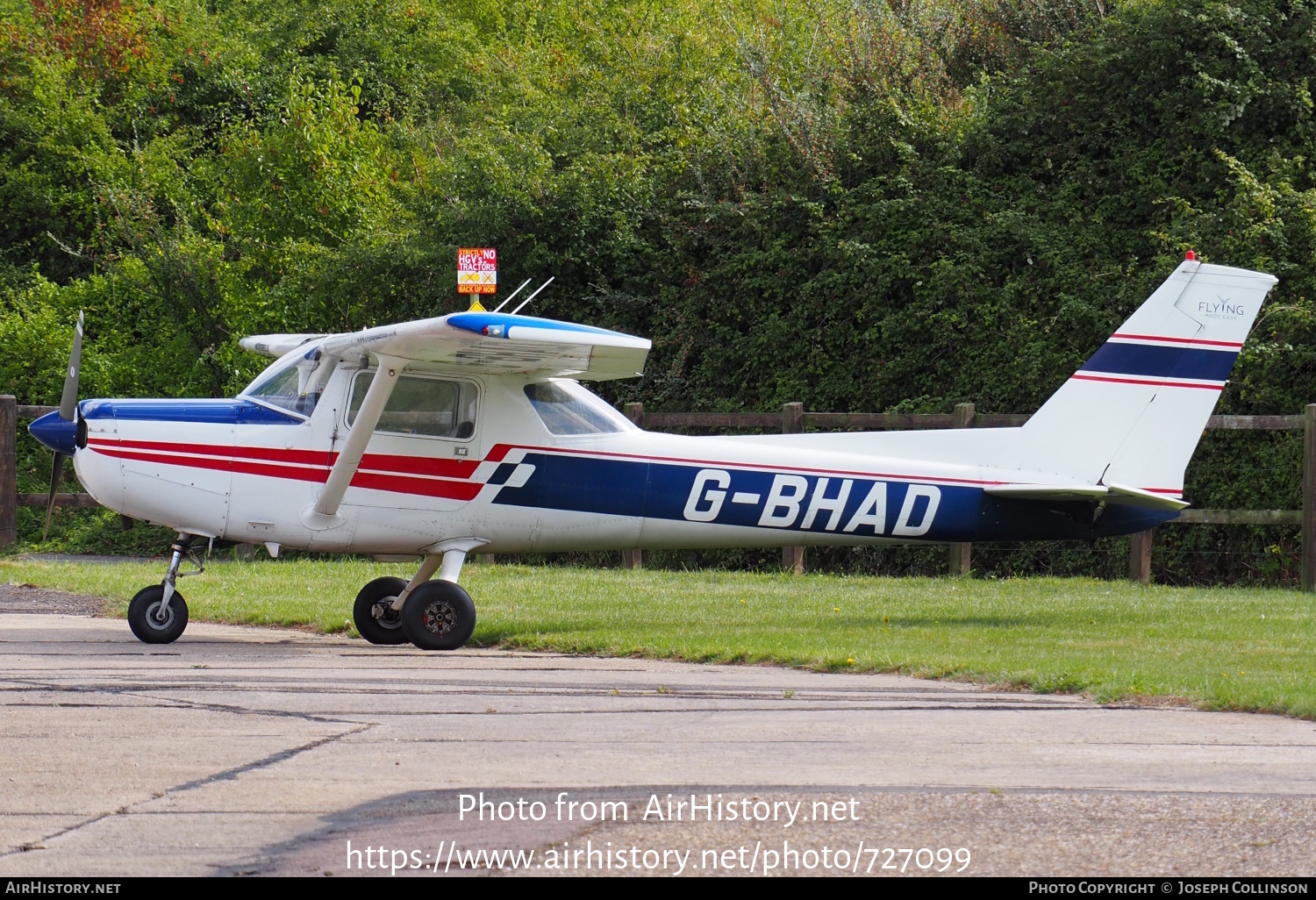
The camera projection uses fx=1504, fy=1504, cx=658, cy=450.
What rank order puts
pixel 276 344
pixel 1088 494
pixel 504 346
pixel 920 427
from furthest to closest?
pixel 920 427, pixel 276 344, pixel 1088 494, pixel 504 346

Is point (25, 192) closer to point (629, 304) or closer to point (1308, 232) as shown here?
point (629, 304)

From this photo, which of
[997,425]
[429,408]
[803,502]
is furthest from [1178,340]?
[429,408]

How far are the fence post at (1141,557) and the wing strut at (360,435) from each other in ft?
25.0

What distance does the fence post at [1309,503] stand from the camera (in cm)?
1361

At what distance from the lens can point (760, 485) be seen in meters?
11.0

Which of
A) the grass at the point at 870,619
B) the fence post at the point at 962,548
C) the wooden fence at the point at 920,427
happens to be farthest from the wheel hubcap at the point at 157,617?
the fence post at the point at 962,548

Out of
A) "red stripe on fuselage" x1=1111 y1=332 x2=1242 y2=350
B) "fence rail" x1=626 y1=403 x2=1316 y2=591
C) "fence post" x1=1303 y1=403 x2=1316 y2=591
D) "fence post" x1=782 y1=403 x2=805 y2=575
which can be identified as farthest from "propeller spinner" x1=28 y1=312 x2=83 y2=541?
"fence post" x1=1303 y1=403 x2=1316 y2=591

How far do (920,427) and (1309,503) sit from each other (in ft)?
12.6

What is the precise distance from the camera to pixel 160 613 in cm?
1022

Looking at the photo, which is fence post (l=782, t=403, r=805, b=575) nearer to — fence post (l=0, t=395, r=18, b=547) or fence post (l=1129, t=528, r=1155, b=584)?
fence post (l=1129, t=528, r=1155, b=584)

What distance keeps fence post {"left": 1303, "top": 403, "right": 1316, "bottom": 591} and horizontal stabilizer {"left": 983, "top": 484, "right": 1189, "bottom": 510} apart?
327cm

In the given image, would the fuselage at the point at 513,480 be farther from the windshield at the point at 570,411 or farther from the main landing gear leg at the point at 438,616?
the main landing gear leg at the point at 438,616

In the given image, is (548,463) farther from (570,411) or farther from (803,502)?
(803,502)

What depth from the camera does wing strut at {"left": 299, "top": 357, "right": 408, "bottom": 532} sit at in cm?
993
